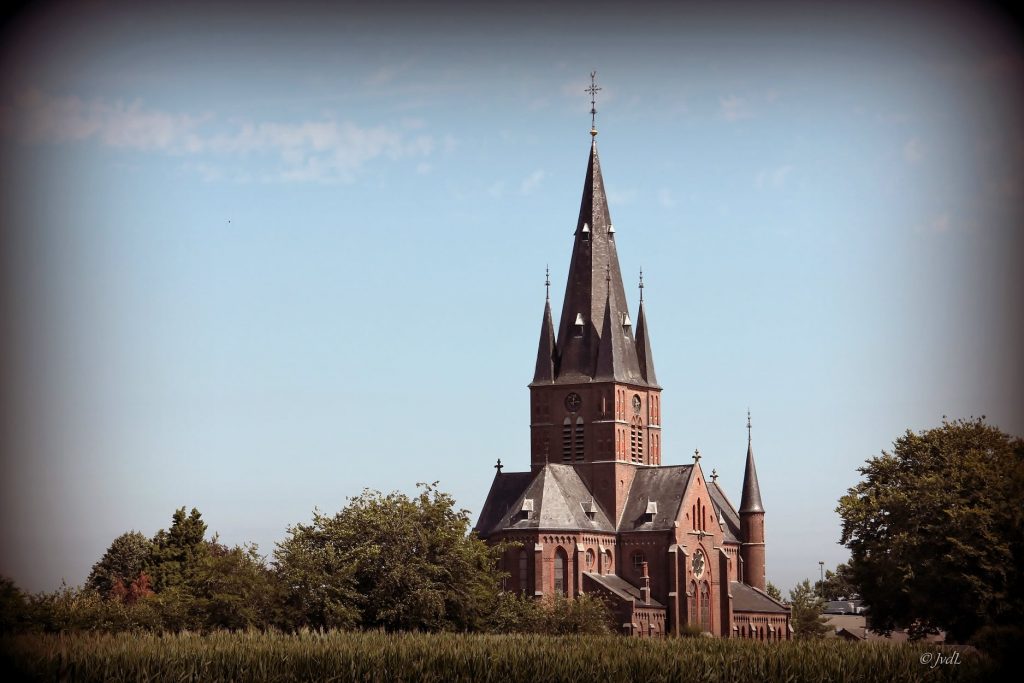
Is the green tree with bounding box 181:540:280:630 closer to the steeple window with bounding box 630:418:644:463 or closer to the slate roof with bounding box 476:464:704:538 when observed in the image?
the slate roof with bounding box 476:464:704:538

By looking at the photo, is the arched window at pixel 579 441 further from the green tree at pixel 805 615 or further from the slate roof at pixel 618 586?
the green tree at pixel 805 615

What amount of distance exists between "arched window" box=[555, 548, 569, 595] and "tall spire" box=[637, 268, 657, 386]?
614 inches

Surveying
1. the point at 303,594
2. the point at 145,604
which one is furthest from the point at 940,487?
the point at 145,604

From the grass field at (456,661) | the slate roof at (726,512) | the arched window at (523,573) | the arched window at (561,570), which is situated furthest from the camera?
the slate roof at (726,512)

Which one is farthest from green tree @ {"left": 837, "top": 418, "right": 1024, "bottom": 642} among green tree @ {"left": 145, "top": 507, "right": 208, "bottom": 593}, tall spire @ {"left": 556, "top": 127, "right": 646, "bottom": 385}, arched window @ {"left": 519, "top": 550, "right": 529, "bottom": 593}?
green tree @ {"left": 145, "top": 507, "right": 208, "bottom": 593}

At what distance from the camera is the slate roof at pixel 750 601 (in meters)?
110

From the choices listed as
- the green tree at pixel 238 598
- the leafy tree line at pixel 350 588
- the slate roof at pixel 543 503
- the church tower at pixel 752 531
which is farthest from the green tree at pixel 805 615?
the green tree at pixel 238 598

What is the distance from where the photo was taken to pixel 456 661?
51500 millimetres

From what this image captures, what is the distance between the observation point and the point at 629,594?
102 metres

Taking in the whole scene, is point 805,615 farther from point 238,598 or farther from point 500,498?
point 238,598

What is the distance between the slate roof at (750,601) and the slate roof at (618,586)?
31.6 feet

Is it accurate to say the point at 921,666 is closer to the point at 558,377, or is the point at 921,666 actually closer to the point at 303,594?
the point at 303,594

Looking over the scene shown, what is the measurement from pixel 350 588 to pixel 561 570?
107ft

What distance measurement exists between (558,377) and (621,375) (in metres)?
4.70
